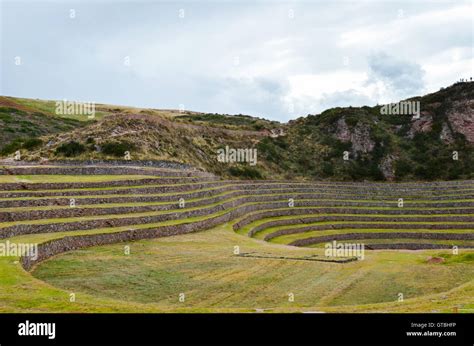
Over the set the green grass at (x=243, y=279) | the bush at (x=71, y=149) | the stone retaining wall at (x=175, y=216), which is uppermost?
the bush at (x=71, y=149)

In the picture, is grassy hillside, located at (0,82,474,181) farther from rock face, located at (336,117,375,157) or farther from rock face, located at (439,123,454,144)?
rock face, located at (439,123,454,144)

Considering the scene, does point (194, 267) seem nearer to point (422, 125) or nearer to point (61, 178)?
point (61, 178)

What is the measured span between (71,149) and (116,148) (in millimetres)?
4118

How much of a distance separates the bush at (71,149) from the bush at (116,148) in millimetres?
2028

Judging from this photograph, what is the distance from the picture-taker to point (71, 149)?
51.4 meters

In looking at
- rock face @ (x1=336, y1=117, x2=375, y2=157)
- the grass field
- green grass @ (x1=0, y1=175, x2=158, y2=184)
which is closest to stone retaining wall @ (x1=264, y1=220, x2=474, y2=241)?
the grass field

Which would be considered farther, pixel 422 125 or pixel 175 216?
pixel 422 125

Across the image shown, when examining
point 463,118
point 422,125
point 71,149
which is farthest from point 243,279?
point 422,125

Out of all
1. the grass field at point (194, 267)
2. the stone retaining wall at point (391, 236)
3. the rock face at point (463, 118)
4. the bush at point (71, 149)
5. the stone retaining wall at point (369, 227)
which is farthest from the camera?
the rock face at point (463, 118)

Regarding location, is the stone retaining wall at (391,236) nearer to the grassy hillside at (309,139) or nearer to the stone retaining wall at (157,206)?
the stone retaining wall at (157,206)

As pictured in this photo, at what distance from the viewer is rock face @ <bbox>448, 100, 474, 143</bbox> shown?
75.6 metres

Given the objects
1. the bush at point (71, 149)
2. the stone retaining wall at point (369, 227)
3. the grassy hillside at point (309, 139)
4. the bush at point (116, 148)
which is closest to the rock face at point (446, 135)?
the grassy hillside at point (309, 139)

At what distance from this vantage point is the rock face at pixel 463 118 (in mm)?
75562
